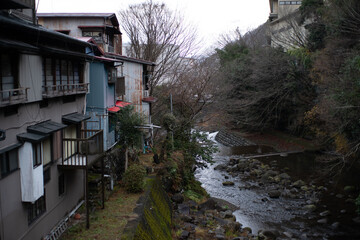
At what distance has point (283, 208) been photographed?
59.3ft

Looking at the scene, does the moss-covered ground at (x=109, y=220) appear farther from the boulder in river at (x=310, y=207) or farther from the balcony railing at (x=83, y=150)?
the boulder in river at (x=310, y=207)

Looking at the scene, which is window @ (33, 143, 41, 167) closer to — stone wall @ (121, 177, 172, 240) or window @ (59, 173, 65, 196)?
window @ (59, 173, 65, 196)

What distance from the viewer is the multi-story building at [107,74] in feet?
46.2

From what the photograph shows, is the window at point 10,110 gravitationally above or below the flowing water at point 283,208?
above

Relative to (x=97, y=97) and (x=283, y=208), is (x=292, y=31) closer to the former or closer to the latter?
(x=283, y=208)

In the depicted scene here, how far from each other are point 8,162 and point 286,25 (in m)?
37.8

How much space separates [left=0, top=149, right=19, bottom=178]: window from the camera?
24.0ft

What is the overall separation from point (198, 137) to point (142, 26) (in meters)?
13.3

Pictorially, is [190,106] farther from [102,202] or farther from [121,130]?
[102,202]

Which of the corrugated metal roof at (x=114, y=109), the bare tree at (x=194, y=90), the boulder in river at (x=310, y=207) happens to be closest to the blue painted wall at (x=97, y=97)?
the corrugated metal roof at (x=114, y=109)

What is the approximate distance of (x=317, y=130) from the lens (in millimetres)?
26203

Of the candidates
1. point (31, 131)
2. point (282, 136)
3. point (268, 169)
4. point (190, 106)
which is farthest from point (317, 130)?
point (31, 131)

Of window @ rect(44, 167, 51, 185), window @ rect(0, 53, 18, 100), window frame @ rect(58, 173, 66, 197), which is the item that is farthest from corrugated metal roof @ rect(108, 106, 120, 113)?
window @ rect(0, 53, 18, 100)

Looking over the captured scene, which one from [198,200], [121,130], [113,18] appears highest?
[113,18]
